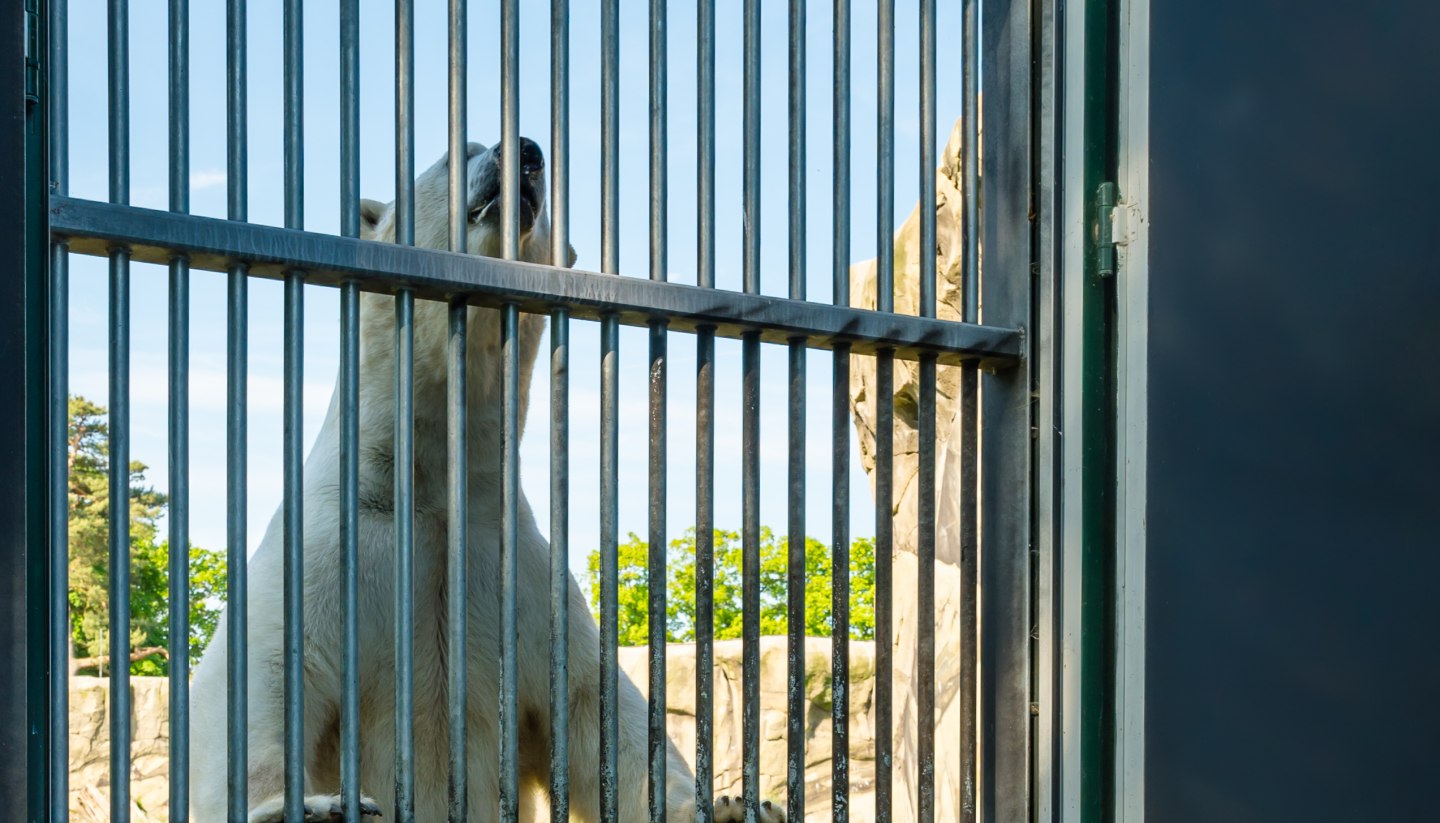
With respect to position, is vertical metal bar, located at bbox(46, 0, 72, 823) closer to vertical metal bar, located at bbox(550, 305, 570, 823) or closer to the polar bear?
vertical metal bar, located at bbox(550, 305, 570, 823)

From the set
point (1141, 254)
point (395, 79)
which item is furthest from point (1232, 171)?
point (395, 79)

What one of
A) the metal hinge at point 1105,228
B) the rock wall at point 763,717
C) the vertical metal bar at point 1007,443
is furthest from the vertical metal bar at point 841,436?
the rock wall at point 763,717

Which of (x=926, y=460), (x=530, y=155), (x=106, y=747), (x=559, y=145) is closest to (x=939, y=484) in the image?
(x=530, y=155)

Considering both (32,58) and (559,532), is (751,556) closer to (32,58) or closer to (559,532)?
(559,532)

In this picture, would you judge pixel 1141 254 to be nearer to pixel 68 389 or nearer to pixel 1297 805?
pixel 1297 805

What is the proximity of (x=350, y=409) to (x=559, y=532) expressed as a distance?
28cm

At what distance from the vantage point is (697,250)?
1.68 meters

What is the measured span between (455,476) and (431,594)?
0.82 metres

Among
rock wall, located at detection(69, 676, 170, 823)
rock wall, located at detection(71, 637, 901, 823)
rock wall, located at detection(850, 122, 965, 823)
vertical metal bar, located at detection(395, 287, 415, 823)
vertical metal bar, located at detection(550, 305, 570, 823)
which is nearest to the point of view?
vertical metal bar, located at detection(395, 287, 415, 823)

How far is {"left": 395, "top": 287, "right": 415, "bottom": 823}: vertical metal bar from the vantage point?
147 cm

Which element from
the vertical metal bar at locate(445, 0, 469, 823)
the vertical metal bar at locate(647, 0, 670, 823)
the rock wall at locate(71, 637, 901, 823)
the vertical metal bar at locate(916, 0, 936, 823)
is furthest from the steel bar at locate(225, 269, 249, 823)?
the rock wall at locate(71, 637, 901, 823)

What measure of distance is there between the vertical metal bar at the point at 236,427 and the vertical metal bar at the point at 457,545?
23cm

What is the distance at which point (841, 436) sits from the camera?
70.0 inches

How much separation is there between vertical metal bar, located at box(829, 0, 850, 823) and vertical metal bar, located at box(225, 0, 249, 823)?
2.34 feet
